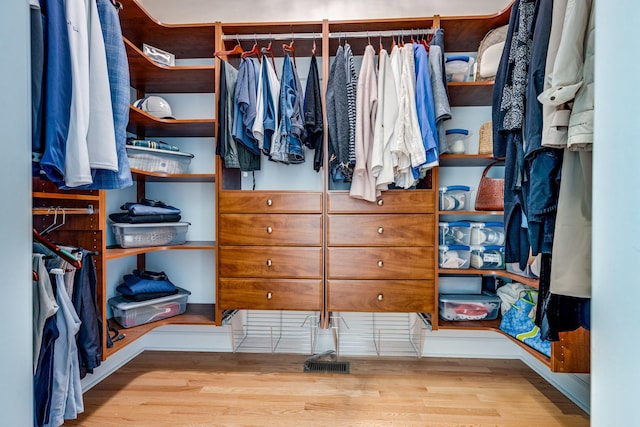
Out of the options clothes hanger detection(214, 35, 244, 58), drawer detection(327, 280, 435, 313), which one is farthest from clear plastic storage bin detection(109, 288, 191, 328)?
clothes hanger detection(214, 35, 244, 58)

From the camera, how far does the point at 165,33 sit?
198 cm

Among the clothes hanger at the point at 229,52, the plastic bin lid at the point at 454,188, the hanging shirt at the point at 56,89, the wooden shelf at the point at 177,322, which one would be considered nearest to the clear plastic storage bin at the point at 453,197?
the plastic bin lid at the point at 454,188

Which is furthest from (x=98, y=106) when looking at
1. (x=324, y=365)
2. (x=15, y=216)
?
(x=324, y=365)

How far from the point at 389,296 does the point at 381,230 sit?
14.9 inches

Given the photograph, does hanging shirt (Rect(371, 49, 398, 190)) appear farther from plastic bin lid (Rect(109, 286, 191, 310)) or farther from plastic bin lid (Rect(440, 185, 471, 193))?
plastic bin lid (Rect(109, 286, 191, 310))

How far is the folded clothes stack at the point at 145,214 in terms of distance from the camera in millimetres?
1825

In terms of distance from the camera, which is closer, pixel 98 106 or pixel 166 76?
pixel 98 106

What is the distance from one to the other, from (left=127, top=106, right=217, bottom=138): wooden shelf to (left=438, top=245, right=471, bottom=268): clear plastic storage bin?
1.55 m

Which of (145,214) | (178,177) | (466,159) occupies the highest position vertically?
(466,159)

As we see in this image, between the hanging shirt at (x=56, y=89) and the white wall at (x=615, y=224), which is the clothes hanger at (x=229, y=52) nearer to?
the hanging shirt at (x=56, y=89)

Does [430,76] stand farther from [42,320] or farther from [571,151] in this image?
[42,320]

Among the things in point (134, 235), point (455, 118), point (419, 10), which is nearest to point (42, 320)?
point (134, 235)

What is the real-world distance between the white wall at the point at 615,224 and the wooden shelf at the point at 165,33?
1.94 m

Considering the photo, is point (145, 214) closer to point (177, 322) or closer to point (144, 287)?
point (144, 287)
